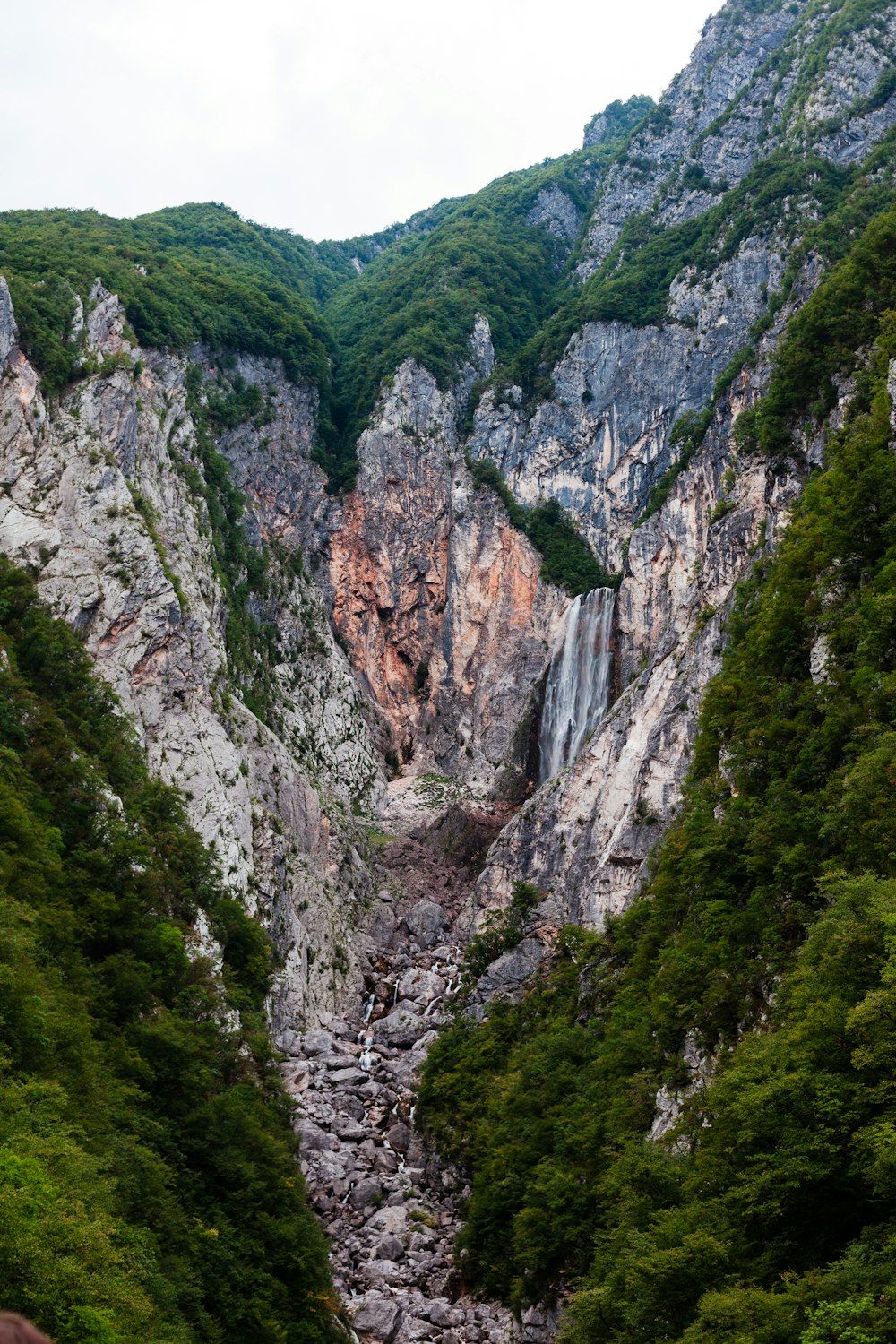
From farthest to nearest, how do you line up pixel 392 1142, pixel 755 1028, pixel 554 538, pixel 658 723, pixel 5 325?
pixel 554 538 < pixel 5 325 < pixel 658 723 < pixel 392 1142 < pixel 755 1028

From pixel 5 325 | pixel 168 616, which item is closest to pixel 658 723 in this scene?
pixel 168 616

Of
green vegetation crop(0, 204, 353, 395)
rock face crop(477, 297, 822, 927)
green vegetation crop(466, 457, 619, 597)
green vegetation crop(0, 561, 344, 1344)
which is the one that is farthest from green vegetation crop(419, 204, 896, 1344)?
green vegetation crop(0, 204, 353, 395)

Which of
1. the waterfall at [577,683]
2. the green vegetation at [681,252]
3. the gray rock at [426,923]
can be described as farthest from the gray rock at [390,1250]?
the green vegetation at [681,252]

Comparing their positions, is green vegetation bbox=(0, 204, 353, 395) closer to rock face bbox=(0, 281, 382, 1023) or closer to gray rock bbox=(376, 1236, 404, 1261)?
rock face bbox=(0, 281, 382, 1023)

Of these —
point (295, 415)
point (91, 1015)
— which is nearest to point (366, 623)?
point (295, 415)

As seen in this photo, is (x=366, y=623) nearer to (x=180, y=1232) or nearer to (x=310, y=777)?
(x=310, y=777)

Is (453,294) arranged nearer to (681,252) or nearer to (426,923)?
(681,252)
